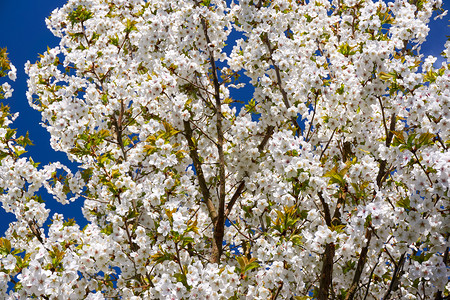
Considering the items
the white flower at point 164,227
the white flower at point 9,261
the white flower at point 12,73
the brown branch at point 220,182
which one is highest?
the white flower at point 12,73

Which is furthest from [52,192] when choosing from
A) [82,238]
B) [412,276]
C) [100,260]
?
[412,276]

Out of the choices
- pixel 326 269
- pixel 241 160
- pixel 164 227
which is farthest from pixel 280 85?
pixel 164 227

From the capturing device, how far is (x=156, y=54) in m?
6.82

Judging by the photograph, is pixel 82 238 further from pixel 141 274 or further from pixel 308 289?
pixel 308 289

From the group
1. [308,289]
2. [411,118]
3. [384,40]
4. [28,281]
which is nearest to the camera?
[28,281]

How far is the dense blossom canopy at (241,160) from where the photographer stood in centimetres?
483

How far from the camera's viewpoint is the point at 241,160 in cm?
673

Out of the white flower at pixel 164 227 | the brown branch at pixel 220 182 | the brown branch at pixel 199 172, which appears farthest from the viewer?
Answer: the brown branch at pixel 199 172

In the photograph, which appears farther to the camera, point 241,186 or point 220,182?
point 241,186

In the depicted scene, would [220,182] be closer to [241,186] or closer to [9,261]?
[241,186]

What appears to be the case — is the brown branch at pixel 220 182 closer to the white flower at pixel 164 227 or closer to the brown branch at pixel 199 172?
the brown branch at pixel 199 172

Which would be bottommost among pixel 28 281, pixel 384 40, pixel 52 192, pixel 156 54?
pixel 28 281

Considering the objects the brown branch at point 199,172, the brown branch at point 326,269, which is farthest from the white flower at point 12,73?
the brown branch at point 326,269

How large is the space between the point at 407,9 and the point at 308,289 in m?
4.08
